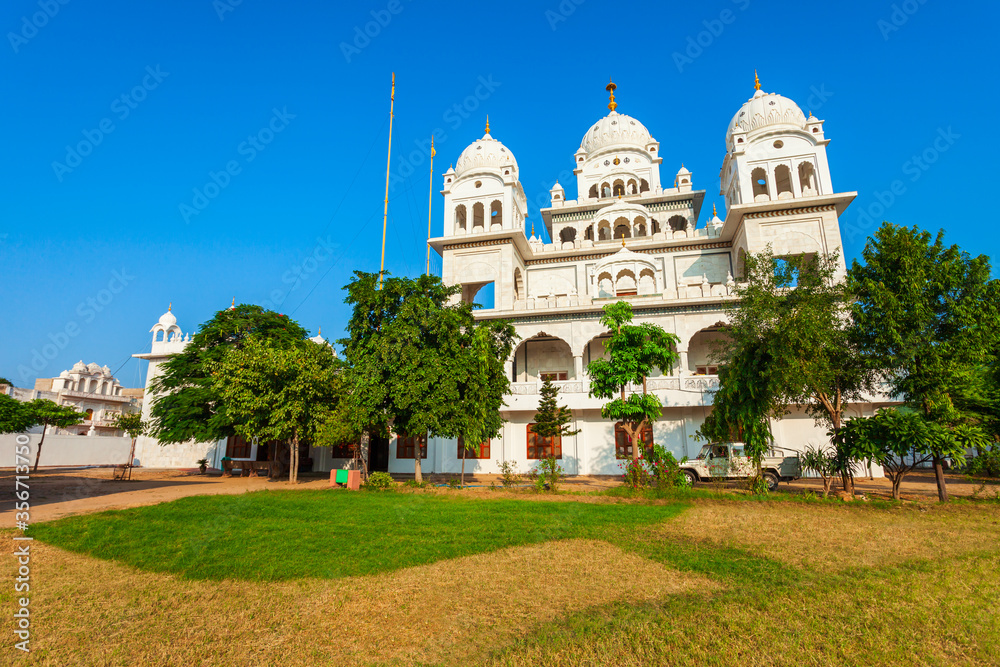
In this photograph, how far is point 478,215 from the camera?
103 feet

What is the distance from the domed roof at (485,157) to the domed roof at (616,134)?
8.81 meters

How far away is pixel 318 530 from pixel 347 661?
5.07m

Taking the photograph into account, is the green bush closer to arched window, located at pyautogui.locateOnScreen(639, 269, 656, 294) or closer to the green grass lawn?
the green grass lawn

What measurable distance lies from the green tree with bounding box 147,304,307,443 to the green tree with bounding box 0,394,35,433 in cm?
437

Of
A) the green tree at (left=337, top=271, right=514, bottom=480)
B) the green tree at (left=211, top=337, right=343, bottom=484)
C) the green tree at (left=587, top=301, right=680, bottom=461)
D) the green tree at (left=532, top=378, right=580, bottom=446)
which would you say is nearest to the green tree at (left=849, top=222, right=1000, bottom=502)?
the green tree at (left=587, top=301, right=680, bottom=461)

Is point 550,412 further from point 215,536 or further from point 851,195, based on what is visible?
point 851,195

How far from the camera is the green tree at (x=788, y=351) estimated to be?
13.3 metres

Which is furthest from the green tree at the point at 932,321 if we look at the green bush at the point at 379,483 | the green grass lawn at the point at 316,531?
the green bush at the point at 379,483

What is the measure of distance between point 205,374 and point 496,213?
17.2m

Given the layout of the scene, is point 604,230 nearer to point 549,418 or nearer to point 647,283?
point 647,283

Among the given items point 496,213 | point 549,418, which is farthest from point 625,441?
point 496,213

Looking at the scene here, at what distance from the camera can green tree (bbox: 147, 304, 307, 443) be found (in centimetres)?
2116

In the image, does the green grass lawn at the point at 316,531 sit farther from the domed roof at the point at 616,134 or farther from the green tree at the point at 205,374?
the domed roof at the point at 616,134

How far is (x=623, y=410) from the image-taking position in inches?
618
